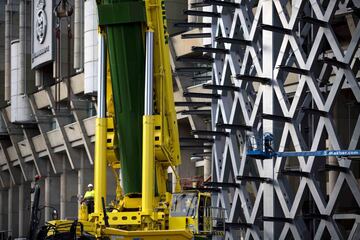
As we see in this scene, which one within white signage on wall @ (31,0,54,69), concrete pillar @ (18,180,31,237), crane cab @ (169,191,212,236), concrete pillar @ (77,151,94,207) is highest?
white signage on wall @ (31,0,54,69)

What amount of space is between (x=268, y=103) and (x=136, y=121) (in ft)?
41.1

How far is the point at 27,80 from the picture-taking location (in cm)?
9831

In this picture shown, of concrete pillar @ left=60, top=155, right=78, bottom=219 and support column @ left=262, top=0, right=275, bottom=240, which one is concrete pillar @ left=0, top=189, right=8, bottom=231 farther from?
support column @ left=262, top=0, right=275, bottom=240

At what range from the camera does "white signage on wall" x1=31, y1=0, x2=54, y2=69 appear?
292 ft

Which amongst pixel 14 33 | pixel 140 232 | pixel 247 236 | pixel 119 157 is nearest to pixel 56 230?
pixel 140 232

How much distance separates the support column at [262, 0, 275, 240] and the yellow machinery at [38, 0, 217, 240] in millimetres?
10779

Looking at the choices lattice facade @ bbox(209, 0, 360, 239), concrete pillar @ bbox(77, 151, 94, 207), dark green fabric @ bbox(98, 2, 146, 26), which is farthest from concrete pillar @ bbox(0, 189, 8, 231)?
dark green fabric @ bbox(98, 2, 146, 26)

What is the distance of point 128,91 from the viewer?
34.6 meters

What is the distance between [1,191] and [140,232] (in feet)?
262

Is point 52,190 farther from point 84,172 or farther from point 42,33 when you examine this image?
point 42,33

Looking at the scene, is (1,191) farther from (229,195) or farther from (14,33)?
(229,195)

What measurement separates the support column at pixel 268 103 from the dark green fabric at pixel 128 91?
12.0 metres

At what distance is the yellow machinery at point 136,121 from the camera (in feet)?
110

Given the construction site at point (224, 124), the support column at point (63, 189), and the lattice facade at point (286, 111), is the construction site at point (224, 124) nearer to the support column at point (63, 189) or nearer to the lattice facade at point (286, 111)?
the lattice facade at point (286, 111)
